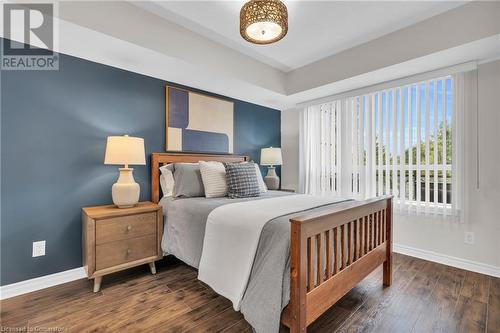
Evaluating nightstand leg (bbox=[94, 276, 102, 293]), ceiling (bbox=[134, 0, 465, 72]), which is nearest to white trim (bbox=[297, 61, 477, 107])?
ceiling (bbox=[134, 0, 465, 72])

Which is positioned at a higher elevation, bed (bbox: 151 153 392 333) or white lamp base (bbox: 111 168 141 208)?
white lamp base (bbox: 111 168 141 208)

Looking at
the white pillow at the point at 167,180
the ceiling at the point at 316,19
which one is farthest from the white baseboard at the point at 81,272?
the ceiling at the point at 316,19

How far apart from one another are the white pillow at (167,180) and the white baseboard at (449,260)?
9.57ft

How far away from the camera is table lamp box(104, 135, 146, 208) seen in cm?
215

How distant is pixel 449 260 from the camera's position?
2586 mm

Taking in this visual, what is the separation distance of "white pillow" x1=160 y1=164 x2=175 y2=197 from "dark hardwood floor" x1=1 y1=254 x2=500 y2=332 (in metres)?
0.89

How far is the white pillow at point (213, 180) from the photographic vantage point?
2.54 metres

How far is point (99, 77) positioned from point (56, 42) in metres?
0.43

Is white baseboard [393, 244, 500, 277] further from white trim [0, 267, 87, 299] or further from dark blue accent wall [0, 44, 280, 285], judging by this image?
white trim [0, 267, 87, 299]

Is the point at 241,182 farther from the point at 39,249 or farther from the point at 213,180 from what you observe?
the point at 39,249

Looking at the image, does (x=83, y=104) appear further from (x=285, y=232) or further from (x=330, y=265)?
(x=330, y=265)

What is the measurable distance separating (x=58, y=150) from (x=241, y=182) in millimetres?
1768

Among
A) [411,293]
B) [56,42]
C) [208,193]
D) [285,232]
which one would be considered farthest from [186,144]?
[411,293]
